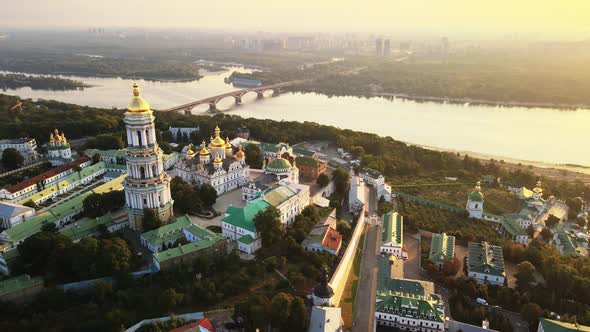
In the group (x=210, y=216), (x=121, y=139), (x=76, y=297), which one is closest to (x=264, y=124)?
(x=121, y=139)

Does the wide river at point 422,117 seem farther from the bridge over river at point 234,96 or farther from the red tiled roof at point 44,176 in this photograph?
the red tiled roof at point 44,176

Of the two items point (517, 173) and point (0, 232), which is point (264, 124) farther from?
point (0, 232)

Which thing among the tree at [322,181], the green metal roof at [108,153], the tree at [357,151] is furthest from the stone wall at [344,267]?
the green metal roof at [108,153]

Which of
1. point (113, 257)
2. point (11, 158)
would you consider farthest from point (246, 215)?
point (11, 158)

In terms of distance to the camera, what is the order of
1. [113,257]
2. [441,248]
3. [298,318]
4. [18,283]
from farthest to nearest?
[441,248] < [113,257] < [18,283] < [298,318]

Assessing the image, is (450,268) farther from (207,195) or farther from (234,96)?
(234,96)

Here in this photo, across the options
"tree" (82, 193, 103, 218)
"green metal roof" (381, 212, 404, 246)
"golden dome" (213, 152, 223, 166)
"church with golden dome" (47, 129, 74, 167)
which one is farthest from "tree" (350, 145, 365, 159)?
"church with golden dome" (47, 129, 74, 167)
